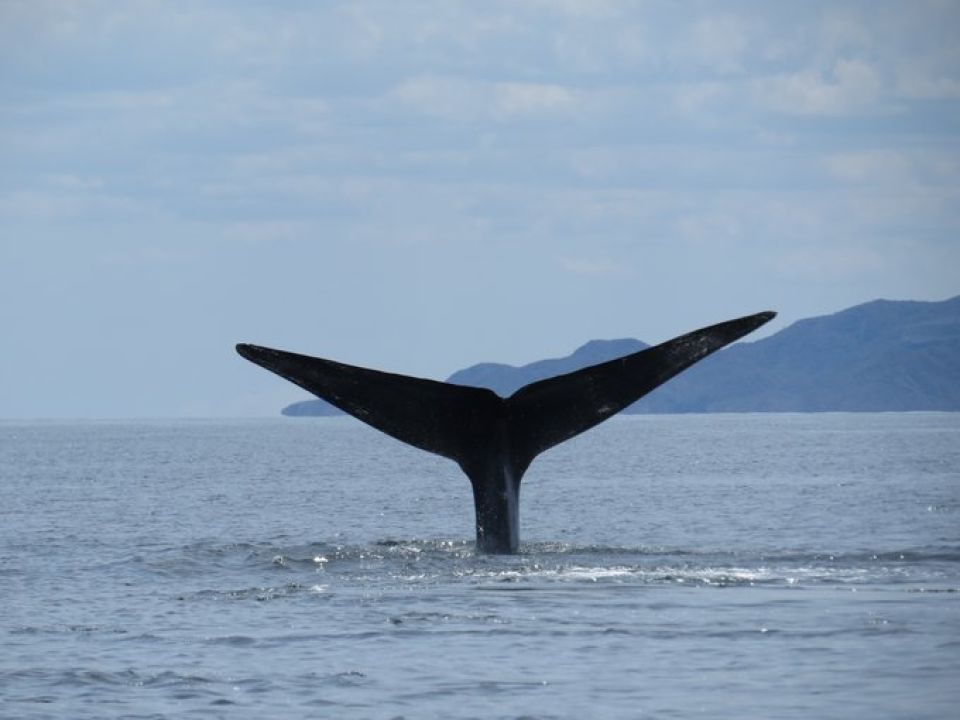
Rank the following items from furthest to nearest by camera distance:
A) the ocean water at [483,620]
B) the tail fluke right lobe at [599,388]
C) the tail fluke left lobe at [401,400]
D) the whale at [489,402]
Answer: the tail fluke left lobe at [401,400] < the whale at [489,402] < the tail fluke right lobe at [599,388] < the ocean water at [483,620]

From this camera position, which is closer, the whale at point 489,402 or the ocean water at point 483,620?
the ocean water at point 483,620

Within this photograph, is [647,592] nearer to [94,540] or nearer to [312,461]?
[94,540]

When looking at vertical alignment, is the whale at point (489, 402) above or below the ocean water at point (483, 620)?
above

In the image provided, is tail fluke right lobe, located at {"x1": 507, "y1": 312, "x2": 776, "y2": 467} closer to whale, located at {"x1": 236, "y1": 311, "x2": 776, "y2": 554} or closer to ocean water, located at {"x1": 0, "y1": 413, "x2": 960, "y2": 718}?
whale, located at {"x1": 236, "y1": 311, "x2": 776, "y2": 554}

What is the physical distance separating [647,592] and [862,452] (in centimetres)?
7472

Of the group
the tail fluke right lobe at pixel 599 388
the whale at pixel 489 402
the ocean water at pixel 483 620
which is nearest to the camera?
the ocean water at pixel 483 620

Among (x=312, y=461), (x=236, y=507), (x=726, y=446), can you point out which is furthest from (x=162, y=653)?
(x=726, y=446)

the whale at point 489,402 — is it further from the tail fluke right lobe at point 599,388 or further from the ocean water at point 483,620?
the ocean water at point 483,620

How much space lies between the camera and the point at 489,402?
734 inches

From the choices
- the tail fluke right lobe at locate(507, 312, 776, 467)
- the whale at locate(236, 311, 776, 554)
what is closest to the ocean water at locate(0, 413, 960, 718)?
the whale at locate(236, 311, 776, 554)

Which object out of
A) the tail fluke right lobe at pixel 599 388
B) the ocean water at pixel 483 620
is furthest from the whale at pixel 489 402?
the ocean water at pixel 483 620

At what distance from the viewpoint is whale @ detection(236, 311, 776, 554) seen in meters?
17.6

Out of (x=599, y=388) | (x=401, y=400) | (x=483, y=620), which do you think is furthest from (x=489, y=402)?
(x=483, y=620)

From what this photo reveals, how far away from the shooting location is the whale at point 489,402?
57.9 ft
